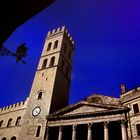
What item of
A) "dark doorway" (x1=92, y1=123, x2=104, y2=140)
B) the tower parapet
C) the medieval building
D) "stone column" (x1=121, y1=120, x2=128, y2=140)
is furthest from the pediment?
the tower parapet

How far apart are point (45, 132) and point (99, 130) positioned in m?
6.52

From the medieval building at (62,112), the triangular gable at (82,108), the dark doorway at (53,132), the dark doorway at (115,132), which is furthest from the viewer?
the dark doorway at (53,132)

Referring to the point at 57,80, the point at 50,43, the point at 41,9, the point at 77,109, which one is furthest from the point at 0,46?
the point at 50,43

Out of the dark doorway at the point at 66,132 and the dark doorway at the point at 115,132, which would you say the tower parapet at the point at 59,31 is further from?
the dark doorway at the point at 115,132

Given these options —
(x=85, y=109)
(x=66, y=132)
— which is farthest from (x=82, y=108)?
(x=66, y=132)

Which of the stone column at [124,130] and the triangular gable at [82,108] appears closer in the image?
the stone column at [124,130]

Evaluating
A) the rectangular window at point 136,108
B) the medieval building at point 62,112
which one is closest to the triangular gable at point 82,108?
the medieval building at point 62,112

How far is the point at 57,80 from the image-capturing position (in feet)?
94.6

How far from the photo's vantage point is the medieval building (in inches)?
846

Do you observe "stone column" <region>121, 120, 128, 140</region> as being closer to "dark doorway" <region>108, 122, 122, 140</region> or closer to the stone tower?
"dark doorway" <region>108, 122, 122, 140</region>

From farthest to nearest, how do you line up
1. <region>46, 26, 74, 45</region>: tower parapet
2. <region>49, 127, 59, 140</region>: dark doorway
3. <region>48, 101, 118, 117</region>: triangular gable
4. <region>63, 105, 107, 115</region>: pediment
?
1. <region>46, 26, 74, 45</region>: tower parapet
2. <region>49, 127, 59, 140</region>: dark doorway
3. <region>63, 105, 107, 115</region>: pediment
4. <region>48, 101, 118, 117</region>: triangular gable

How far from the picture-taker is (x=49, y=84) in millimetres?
28016

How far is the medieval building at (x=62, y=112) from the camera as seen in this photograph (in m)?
21.5

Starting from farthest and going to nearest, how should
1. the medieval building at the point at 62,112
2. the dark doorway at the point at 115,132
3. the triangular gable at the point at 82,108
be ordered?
the dark doorway at the point at 115,132
the triangular gable at the point at 82,108
the medieval building at the point at 62,112
